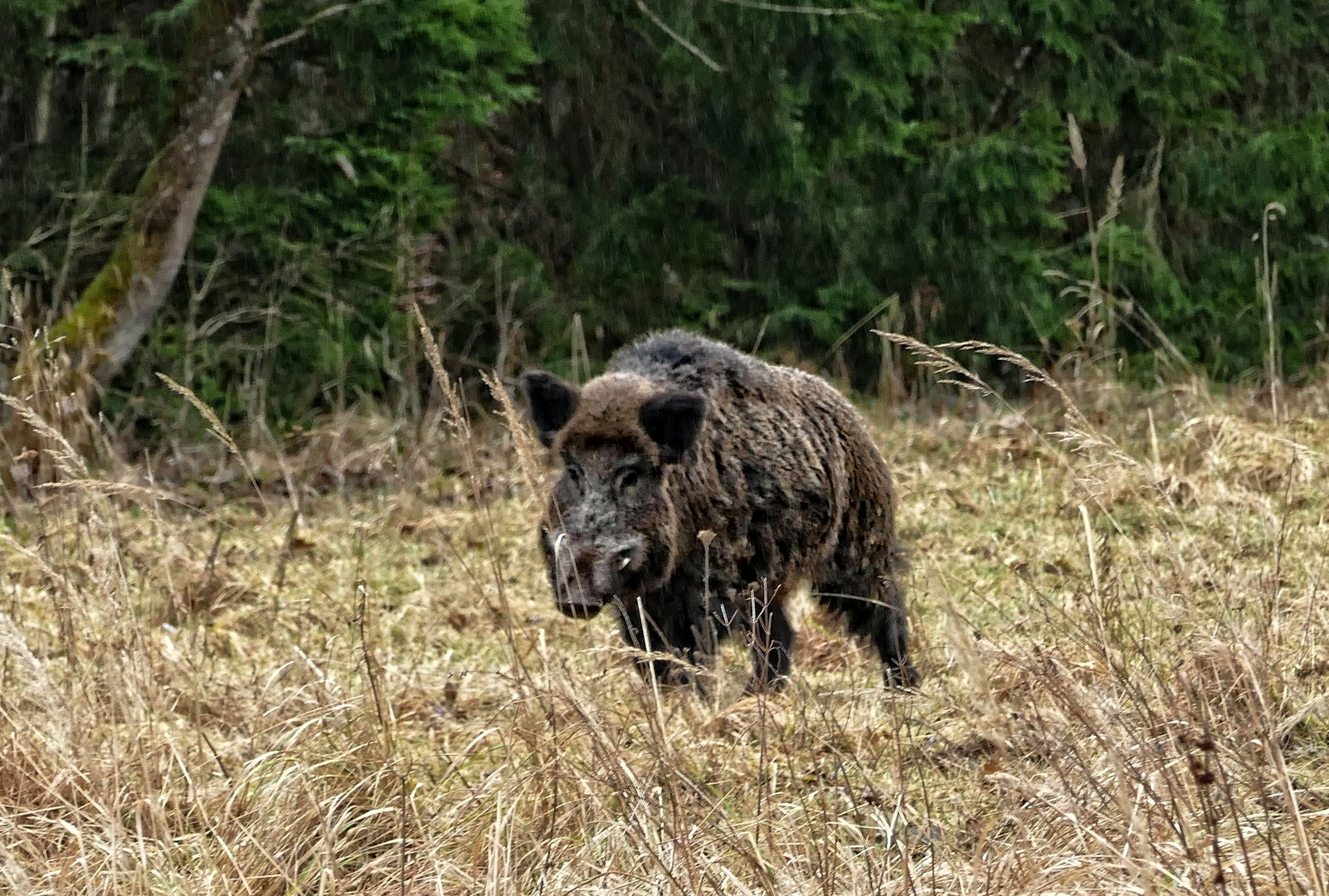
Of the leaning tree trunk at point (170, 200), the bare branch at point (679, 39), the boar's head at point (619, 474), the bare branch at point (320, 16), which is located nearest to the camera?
the boar's head at point (619, 474)

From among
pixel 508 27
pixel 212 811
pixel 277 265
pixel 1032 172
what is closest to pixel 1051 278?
pixel 1032 172

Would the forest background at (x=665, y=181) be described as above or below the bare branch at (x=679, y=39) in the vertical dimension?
below

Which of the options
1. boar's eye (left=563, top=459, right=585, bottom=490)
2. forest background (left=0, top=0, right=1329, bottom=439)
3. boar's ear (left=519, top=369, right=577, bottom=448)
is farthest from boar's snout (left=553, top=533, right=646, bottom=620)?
forest background (left=0, top=0, right=1329, bottom=439)

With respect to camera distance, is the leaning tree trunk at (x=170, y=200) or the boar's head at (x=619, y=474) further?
the leaning tree trunk at (x=170, y=200)

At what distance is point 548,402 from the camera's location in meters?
5.14

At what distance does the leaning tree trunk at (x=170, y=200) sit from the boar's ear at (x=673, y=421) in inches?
240

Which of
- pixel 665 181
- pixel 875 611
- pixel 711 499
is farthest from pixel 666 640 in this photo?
pixel 665 181

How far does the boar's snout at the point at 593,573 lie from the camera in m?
4.50

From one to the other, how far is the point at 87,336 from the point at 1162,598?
8771 millimetres

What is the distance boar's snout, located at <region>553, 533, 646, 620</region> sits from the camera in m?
4.50

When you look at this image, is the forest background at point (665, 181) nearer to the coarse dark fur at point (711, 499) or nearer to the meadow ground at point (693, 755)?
the coarse dark fur at point (711, 499)

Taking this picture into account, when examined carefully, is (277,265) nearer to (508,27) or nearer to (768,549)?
(508,27)

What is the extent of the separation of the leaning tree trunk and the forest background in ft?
0.27

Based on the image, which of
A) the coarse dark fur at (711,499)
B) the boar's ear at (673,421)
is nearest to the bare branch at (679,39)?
the coarse dark fur at (711,499)
